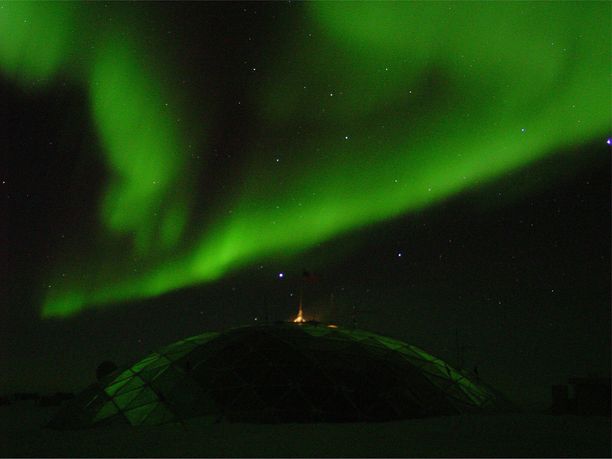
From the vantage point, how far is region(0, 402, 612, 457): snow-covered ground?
11859 millimetres

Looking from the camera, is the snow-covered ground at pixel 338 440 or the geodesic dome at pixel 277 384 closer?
the snow-covered ground at pixel 338 440

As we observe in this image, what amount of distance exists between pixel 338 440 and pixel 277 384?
6077 millimetres

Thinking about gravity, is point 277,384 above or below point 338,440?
above

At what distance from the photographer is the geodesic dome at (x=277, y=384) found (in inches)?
715

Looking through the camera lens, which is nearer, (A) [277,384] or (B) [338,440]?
(B) [338,440]

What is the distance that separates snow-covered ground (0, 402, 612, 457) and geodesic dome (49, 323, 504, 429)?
1.63 meters

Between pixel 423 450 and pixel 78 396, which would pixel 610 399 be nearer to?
pixel 423 450

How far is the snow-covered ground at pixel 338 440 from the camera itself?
11859mm

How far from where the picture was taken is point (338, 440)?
44.0ft

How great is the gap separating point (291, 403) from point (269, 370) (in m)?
1.97

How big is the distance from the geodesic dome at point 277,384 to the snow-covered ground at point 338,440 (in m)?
1.63

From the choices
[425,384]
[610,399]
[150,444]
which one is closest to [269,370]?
[425,384]

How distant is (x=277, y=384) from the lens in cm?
1922

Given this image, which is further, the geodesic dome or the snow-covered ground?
the geodesic dome
